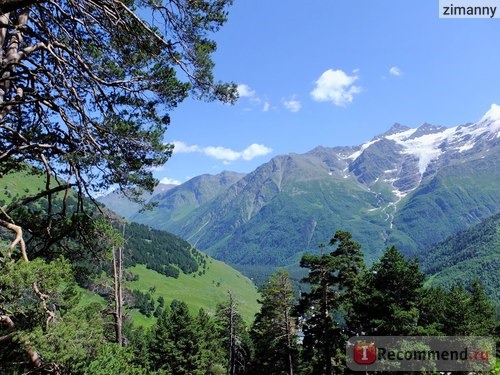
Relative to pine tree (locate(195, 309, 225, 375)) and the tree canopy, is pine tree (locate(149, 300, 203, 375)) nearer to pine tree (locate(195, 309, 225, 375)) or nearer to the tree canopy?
pine tree (locate(195, 309, 225, 375))

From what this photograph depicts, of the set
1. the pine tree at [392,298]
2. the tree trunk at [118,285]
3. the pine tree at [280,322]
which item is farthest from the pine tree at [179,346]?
the tree trunk at [118,285]

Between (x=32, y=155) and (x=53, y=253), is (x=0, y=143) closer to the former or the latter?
(x=32, y=155)

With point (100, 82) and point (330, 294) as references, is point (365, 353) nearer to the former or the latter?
point (330, 294)

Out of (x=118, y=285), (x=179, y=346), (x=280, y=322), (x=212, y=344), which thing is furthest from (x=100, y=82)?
(x=212, y=344)

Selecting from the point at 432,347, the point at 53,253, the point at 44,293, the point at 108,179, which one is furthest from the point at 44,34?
the point at 432,347

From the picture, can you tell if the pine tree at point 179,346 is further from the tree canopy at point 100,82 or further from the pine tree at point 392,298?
the tree canopy at point 100,82

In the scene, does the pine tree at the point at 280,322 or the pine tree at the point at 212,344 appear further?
the pine tree at the point at 212,344

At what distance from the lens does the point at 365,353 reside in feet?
102

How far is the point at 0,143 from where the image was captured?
563 inches

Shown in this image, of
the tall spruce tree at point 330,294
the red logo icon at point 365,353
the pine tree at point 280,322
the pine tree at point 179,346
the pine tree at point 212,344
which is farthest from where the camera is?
the pine tree at point 212,344

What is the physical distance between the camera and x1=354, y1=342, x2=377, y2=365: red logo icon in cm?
3041

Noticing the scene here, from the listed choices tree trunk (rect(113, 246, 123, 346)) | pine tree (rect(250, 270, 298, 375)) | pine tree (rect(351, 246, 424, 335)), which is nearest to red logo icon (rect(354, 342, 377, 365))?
pine tree (rect(351, 246, 424, 335))

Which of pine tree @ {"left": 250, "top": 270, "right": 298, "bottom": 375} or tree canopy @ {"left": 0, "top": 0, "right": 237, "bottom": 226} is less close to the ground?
tree canopy @ {"left": 0, "top": 0, "right": 237, "bottom": 226}

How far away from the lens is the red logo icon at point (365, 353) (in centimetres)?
→ 3041
